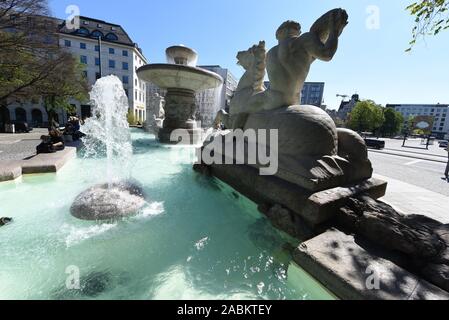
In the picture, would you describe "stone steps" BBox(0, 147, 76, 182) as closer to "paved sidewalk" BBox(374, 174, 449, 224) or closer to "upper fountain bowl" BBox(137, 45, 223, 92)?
"upper fountain bowl" BBox(137, 45, 223, 92)

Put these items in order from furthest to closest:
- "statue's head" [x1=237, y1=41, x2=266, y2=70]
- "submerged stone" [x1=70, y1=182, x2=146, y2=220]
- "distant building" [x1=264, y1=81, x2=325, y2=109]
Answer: "distant building" [x1=264, y1=81, x2=325, y2=109]
"statue's head" [x1=237, y1=41, x2=266, y2=70]
"submerged stone" [x1=70, y1=182, x2=146, y2=220]

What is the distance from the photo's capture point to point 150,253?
7.14 feet

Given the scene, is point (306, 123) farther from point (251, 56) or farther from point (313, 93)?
point (313, 93)

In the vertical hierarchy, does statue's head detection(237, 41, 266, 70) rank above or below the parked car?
above

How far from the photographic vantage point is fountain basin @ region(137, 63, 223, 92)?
7832 millimetres

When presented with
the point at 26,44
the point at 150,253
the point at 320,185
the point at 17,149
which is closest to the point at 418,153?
the point at 320,185

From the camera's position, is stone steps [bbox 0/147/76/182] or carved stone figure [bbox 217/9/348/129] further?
stone steps [bbox 0/147/76/182]

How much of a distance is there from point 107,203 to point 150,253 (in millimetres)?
1287

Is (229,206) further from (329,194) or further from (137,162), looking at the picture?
(137,162)

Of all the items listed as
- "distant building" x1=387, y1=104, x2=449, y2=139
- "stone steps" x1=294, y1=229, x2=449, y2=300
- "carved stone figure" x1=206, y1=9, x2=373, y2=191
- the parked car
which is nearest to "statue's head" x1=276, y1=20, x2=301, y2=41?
"carved stone figure" x1=206, y1=9, x2=373, y2=191

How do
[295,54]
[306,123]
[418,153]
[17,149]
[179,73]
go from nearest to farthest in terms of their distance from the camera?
[306,123] → [295,54] → [17,149] → [179,73] → [418,153]

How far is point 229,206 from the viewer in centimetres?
342

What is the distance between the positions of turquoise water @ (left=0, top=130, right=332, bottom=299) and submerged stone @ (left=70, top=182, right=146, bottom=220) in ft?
0.40
